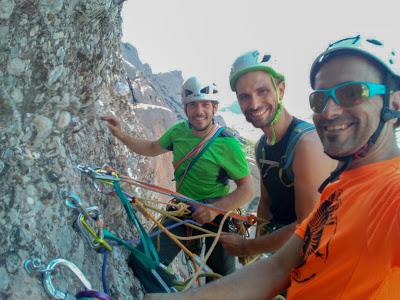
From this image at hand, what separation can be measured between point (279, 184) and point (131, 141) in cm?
192

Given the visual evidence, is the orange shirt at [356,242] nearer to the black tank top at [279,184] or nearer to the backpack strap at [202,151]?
the black tank top at [279,184]

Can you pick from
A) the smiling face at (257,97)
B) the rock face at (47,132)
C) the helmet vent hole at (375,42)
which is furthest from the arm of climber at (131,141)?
the helmet vent hole at (375,42)

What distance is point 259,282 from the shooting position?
199 cm

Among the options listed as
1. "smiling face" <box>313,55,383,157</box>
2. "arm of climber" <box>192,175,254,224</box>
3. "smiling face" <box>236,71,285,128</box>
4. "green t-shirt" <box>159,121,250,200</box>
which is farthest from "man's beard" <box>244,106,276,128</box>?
"smiling face" <box>313,55,383,157</box>

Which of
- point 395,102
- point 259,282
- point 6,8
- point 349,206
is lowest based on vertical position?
point 259,282

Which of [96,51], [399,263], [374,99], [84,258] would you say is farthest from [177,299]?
[96,51]

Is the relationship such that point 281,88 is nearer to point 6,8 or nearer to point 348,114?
point 348,114

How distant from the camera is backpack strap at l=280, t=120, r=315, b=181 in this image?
2.70 metres

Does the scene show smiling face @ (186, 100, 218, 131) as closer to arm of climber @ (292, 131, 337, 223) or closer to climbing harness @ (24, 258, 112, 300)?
arm of climber @ (292, 131, 337, 223)

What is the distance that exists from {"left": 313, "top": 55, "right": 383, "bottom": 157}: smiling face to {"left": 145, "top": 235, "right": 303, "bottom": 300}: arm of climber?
0.58 metres

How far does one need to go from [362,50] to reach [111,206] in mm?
2630

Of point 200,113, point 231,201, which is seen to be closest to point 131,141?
point 200,113

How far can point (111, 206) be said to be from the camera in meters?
3.54

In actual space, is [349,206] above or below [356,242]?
above
